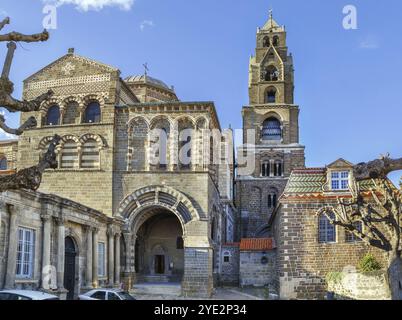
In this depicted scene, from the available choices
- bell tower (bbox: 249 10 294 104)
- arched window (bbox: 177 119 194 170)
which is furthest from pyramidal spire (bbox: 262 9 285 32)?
arched window (bbox: 177 119 194 170)

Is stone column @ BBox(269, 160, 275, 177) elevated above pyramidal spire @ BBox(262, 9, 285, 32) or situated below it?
below

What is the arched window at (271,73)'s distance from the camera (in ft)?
182

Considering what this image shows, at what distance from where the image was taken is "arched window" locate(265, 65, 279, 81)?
55.4m

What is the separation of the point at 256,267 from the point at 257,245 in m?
1.50

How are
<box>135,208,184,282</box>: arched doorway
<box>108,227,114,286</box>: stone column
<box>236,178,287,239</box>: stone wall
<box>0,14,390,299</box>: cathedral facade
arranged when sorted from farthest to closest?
<box>236,178,287,239</box>: stone wall
<box>135,208,184,282</box>: arched doorway
<box>108,227,114,286</box>: stone column
<box>0,14,390,299</box>: cathedral facade

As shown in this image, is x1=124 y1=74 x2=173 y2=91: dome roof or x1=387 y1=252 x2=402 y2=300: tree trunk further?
x1=124 y1=74 x2=173 y2=91: dome roof

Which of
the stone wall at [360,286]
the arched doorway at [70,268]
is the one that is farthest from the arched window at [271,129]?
the arched doorway at [70,268]

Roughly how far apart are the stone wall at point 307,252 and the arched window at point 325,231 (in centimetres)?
23

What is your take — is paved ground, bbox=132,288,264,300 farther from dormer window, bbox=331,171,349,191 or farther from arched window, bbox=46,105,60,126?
arched window, bbox=46,105,60,126

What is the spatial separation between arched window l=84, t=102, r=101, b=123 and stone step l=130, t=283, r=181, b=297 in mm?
11117

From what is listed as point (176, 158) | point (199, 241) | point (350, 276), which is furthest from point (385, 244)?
point (176, 158)

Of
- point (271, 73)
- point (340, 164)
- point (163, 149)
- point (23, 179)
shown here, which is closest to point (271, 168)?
point (271, 73)

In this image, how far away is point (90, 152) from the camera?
3222cm

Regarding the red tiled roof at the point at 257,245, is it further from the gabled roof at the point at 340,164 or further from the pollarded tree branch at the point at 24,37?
the pollarded tree branch at the point at 24,37
